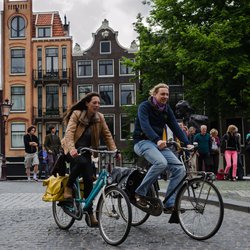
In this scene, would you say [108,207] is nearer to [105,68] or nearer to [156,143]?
[156,143]

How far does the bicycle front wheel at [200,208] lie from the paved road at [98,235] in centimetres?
13

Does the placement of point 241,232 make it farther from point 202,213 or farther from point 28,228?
point 28,228

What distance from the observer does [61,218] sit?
700cm

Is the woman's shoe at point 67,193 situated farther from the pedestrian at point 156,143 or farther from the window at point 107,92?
the window at point 107,92

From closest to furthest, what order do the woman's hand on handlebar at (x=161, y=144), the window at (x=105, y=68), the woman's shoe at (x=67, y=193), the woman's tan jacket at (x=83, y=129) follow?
the woman's hand on handlebar at (x=161, y=144)
the woman's tan jacket at (x=83, y=129)
the woman's shoe at (x=67, y=193)
the window at (x=105, y=68)

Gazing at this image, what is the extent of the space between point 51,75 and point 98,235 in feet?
131

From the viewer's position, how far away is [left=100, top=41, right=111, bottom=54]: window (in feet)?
148

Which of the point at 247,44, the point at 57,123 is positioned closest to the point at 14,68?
the point at 57,123

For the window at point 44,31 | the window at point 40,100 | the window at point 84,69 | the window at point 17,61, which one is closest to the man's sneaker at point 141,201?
the window at point 84,69

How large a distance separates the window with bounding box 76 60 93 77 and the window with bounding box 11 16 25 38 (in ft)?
20.1

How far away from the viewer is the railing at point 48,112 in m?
45.0

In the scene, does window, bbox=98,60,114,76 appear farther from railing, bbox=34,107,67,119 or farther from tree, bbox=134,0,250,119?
tree, bbox=134,0,250,119

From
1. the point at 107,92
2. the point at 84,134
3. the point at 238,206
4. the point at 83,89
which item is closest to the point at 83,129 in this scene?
the point at 84,134

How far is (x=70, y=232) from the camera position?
21.7ft
